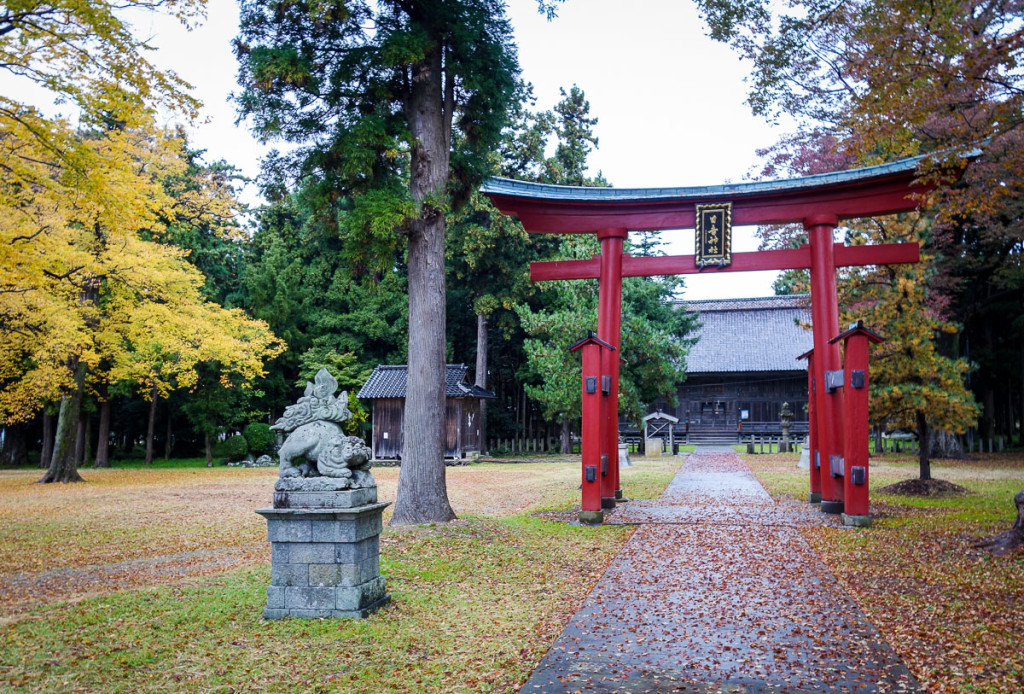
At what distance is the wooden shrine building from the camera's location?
106ft

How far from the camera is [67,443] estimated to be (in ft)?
57.3

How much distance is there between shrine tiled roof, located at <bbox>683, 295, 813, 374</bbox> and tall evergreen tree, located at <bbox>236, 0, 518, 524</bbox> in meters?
23.1

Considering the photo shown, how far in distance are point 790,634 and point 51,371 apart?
57.4 ft

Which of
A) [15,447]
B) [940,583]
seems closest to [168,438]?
[15,447]

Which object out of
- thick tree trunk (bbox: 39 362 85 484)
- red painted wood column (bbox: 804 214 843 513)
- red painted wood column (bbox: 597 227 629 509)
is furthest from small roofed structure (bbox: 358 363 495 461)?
red painted wood column (bbox: 804 214 843 513)

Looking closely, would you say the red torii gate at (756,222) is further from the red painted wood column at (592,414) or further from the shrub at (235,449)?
the shrub at (235,449)

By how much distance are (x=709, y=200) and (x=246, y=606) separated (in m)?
9.16

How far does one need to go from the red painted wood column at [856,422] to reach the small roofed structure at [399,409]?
1571cm

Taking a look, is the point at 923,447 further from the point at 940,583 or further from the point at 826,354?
the point at 940,583

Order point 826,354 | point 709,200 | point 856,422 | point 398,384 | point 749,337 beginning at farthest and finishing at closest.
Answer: point 749,337
point 398,384
point 709,200
point 826,354
point 856,422

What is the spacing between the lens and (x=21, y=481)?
59.0ft

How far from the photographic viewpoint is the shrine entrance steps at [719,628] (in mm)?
4223

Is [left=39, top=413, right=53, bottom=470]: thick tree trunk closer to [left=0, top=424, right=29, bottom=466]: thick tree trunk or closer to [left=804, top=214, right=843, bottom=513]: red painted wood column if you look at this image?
[left=0, top=424, right=29, bottom=466]: thick tree trunk

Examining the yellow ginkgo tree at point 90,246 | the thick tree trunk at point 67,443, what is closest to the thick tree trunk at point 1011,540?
the yellow ginkgo tree at point 90,246
